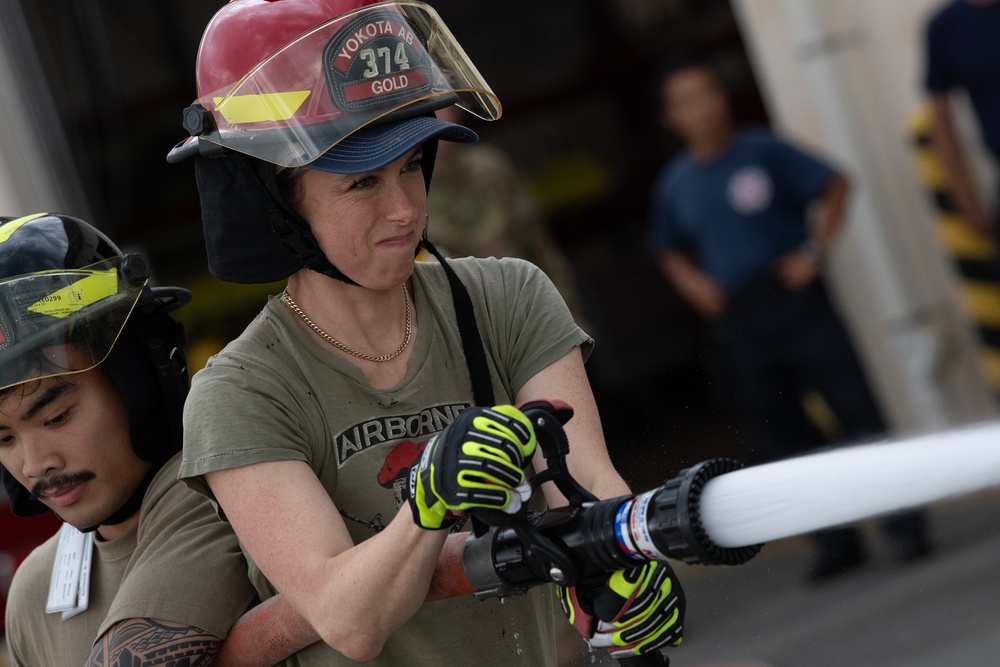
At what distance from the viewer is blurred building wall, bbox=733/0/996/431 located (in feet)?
20.6

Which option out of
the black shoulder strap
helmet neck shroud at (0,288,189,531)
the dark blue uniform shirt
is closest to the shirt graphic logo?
the dark blue uniform shirt

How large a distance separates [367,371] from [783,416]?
151 inches

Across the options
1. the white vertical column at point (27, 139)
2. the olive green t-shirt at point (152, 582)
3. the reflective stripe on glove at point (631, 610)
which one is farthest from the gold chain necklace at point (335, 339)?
the white vertical column at point (27, 139)

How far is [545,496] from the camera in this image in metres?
2.44

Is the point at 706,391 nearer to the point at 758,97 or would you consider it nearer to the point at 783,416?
the point at 758,97

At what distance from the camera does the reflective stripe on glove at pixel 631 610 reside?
1.97m

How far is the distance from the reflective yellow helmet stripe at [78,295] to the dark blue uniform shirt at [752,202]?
358 cm

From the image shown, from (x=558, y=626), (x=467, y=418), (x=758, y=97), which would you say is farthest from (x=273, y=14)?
(x=758, y=97)

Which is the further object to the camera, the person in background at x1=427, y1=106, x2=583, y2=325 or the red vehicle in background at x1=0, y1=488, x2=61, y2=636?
the red vehicle in background at x1=0, y1=488, x2=61, y2=636

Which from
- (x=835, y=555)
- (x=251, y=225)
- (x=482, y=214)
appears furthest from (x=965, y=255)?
(x=251, y=225)

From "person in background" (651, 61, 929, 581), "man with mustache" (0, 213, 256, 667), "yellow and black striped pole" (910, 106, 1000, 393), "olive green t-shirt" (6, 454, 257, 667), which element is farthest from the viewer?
"yellow and black striped pole" (910, 106, 1000, 393)

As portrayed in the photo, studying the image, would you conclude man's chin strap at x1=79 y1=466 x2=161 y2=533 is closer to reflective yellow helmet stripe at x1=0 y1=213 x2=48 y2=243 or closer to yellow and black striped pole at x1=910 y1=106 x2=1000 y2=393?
reflective yellow helmet stripe at x1=0 y1=213 x2=48 y2=243

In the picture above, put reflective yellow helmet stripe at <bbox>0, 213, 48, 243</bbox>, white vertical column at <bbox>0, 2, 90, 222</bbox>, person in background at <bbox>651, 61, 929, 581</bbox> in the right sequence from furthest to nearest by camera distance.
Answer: white vertical column at <bbox>0, 2, 90, 222</bbox>
person in background at <bbox>651, 61, 929, 581</bbox>
reflective yellow helmet stripe at <bbox>0, 213, 48, 243</bbox>

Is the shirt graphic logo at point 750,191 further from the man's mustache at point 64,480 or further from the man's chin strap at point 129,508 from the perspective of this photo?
the man's mustache at point 64,480
